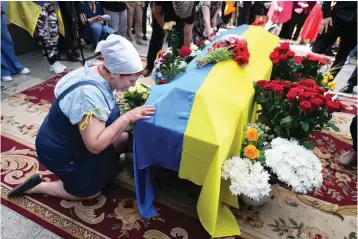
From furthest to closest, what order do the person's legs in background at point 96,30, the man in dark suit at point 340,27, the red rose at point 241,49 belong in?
the person's legs in background at point 96,30
the man in dark suit at point 340,27
the red rose at point 241,49

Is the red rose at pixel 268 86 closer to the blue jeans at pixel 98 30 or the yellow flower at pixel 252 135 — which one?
the yellow flower at pixel 252 135

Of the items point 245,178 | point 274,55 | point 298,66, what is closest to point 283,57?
point 274,55

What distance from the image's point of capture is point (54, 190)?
1.73 meters

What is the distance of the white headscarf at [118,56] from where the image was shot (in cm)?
129

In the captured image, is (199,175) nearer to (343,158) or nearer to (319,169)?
(319,169)

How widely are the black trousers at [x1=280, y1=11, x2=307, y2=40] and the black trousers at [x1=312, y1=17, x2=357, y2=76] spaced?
2.28 meters

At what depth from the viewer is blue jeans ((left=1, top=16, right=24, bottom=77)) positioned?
296 cm

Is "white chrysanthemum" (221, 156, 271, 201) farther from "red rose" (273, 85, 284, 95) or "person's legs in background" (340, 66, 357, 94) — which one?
"person's legs in background" (340, 66, 357, 94)

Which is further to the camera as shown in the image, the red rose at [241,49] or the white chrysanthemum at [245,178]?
the red rose at [241,49]

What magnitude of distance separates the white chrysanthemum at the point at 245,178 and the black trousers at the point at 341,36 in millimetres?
2175

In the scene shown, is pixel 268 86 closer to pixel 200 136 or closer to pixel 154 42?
pixel 200 136

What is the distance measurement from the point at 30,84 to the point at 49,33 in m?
0.62

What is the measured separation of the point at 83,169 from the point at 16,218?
504mm

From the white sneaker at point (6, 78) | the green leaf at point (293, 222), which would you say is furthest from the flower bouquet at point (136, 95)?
the white sneaker at point (6, 78)
